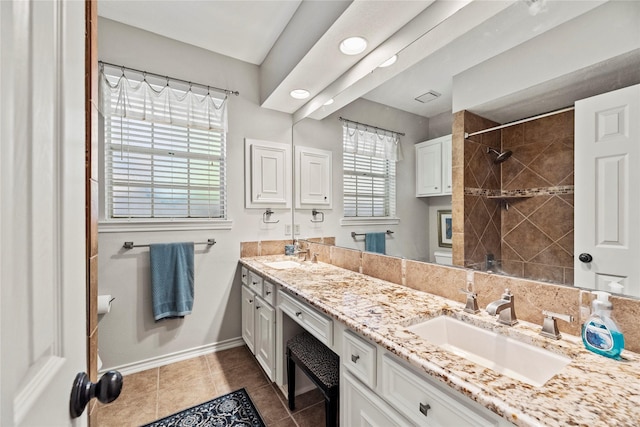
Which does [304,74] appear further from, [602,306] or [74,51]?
[602,306]

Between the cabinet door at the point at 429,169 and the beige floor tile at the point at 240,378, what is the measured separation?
1809 millimetres

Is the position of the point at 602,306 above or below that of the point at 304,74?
below

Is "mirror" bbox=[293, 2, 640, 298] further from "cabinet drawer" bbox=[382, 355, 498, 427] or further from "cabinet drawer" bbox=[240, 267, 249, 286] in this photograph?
"cabinet drawer" bbox=[240, 267, 249, 286]

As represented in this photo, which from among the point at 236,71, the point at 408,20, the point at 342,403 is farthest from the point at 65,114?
the point at 236,71

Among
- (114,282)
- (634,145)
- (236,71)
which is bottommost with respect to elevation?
(114,282)

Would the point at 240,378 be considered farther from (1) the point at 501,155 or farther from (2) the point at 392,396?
(1) the point at 501,155

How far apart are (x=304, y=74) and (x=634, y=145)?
75.4 inches

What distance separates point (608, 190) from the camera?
0.97m

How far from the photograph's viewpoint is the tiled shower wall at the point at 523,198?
1.07 m

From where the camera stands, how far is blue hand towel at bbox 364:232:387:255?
193 cm

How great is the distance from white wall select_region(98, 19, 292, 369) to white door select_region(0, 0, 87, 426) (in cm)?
204

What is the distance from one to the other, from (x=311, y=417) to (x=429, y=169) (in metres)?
1.68

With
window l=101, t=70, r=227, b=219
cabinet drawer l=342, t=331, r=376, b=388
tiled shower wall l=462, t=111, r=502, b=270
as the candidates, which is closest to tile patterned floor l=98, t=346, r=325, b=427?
cabinet drawer l=342, t=331, r=376, b=388

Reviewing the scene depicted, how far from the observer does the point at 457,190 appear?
1.46m
